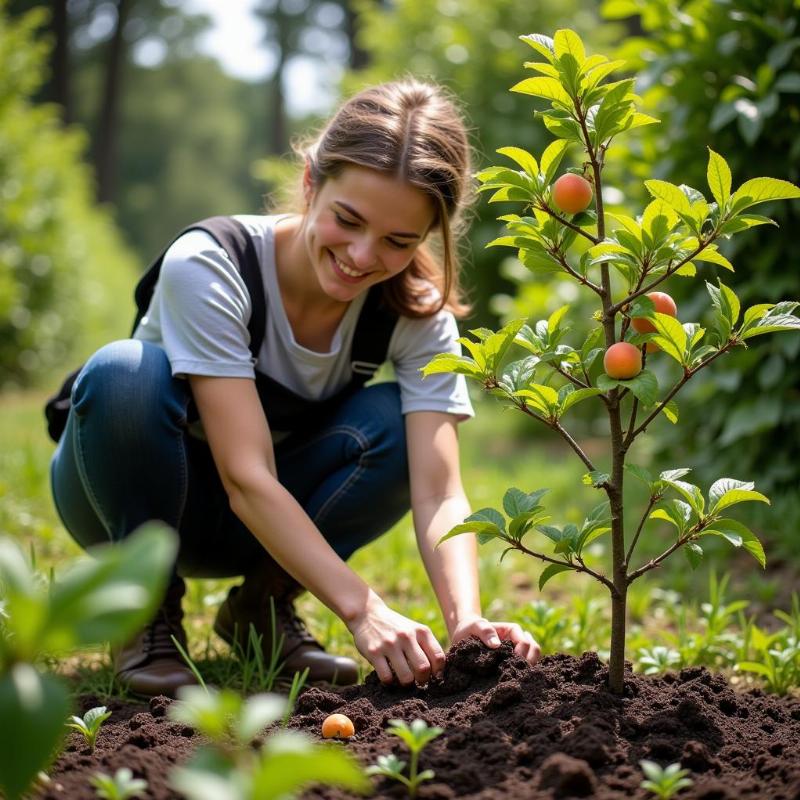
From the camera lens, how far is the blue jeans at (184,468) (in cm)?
204

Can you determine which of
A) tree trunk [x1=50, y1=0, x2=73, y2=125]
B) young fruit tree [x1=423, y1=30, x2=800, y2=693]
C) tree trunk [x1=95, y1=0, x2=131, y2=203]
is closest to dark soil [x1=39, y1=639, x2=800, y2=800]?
young fruit tree [x1=423, y1=30, x2=800, y2=693]

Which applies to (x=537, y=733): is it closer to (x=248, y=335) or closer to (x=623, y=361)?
(x=623, y=361)

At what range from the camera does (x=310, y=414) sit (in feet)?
7.87

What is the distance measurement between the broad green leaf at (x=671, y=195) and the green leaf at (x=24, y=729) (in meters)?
1.07

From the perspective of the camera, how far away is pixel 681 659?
7.07ft

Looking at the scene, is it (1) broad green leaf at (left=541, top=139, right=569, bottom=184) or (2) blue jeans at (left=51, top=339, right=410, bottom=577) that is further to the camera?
(2) blue jeans at (left=51, top=339, right=410, bottom=577)

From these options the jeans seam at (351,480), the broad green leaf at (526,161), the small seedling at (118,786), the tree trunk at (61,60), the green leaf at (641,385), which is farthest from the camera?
the tree trunk at (61,60)

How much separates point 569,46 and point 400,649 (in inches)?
41.5

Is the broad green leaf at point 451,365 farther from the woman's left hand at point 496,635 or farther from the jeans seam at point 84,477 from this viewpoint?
the jeans seam at point 84,477

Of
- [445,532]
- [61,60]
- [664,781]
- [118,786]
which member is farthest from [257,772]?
[61,60]

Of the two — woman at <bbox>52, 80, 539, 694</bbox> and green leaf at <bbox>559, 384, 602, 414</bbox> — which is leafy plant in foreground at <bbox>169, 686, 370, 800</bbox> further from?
woman at <bbox>52, 80, 539, 694</bbox>

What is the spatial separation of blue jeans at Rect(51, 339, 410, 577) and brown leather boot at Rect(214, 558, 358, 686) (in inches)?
2.9

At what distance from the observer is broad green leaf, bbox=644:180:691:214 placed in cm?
146

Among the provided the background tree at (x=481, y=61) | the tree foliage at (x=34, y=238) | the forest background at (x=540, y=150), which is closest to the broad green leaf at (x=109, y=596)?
the forest background at (x=540, y=150)
